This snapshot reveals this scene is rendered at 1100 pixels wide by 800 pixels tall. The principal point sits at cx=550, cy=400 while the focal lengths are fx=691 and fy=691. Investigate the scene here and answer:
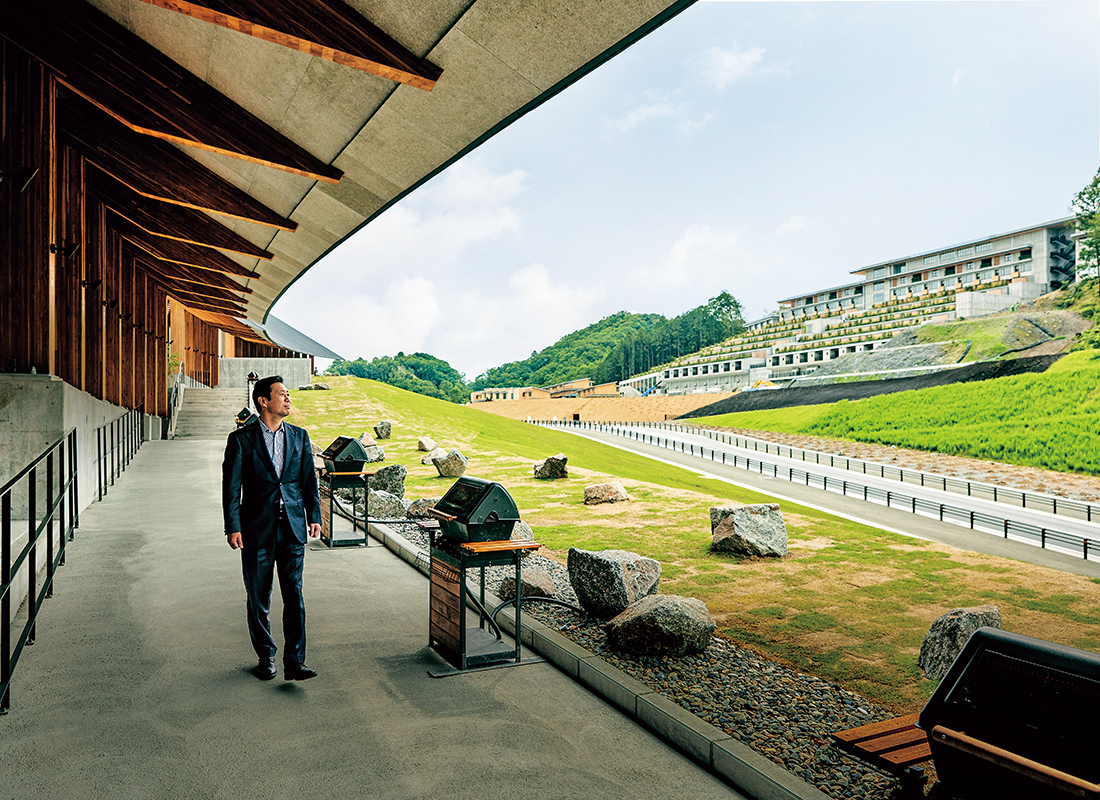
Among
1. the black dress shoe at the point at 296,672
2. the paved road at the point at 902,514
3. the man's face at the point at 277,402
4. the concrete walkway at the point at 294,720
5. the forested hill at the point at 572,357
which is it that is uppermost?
the forested hill at the point at 572,357

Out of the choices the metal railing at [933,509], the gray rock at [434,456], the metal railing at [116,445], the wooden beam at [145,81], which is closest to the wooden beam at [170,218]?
the metal railing at [116,445]

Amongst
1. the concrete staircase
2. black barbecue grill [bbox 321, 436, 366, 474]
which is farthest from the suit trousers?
the concrete staircase

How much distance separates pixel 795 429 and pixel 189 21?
168ft

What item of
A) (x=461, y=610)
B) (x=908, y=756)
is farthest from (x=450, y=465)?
(x=908, y=756)

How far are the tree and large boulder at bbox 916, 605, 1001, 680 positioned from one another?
Result: 244 feet

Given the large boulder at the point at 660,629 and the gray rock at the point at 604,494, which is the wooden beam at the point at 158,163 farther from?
the large boulder at the point at 660,629

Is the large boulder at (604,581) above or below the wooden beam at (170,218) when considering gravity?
below

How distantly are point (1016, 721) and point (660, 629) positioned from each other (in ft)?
9.89

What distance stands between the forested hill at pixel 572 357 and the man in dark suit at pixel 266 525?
139794mm

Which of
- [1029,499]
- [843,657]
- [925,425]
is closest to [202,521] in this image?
[843,657]

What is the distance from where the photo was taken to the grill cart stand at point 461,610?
5.14 metres

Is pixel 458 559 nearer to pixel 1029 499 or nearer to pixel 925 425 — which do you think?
pixel 1029 499

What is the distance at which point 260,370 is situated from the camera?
45812 mm

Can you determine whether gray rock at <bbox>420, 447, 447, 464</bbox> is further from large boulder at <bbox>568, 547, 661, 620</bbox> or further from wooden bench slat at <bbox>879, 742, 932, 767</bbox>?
wooden bench slat at <bbox>879, 742, 932, 767</bbox>
